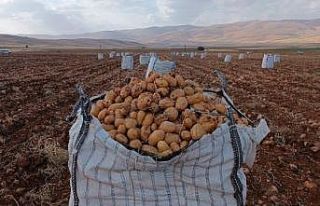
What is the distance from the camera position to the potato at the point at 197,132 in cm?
315

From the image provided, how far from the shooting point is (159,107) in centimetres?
341

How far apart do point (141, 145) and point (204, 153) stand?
43cm

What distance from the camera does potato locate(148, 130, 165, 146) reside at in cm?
316

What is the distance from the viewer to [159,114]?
337cm

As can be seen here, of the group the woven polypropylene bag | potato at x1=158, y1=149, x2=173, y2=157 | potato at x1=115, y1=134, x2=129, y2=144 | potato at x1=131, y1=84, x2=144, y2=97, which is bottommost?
the woven polypropylene bag

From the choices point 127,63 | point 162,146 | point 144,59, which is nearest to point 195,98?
point 162,146

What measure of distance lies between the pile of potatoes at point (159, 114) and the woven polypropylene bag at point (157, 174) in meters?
0.12

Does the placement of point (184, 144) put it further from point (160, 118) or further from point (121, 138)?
point (121, 138)

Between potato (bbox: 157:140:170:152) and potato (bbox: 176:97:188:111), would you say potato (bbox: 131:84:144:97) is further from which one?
potato (bbox: 157:140:170:152)

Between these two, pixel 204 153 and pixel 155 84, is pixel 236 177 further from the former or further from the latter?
pixel 155 84

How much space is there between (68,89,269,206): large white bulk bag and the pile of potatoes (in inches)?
4.9

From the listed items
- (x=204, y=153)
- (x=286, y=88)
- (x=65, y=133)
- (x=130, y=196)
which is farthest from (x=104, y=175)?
(x=286, y=88)

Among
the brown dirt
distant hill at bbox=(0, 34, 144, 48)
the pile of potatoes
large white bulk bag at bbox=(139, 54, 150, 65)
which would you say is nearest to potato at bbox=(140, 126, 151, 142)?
the pile of potatoes

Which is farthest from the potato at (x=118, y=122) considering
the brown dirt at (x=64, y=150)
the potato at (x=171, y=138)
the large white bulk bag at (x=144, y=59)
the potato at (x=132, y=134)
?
the large white bulk bag at (x=144, y=59)
